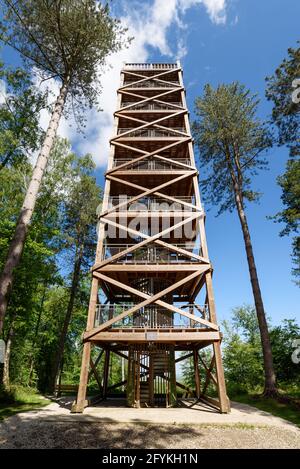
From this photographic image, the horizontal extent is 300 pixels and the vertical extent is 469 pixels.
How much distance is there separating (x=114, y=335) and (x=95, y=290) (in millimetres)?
1992

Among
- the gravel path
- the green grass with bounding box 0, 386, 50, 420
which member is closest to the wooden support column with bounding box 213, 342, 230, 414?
the gravel path

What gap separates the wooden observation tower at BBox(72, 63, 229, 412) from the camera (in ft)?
30.7

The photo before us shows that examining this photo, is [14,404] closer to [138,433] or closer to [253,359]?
[138,433]

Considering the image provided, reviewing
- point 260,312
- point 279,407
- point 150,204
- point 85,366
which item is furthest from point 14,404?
point 260,312

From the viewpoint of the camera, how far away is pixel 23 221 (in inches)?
277

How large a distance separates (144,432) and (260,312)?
27.1ft

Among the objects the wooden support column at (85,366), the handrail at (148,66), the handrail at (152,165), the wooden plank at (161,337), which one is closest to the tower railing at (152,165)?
the handrail at (152,165)

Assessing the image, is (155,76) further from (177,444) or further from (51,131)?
(177,444)

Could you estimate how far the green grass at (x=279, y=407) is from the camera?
804cm

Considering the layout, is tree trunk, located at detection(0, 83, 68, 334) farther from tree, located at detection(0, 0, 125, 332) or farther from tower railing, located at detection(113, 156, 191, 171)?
tower railing, located at detection(113, 156, 191, 171)

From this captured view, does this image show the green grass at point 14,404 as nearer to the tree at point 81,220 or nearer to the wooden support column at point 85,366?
the wooden support column at point 85,366

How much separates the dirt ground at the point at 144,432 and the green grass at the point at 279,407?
0.82 m

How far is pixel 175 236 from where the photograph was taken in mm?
13672

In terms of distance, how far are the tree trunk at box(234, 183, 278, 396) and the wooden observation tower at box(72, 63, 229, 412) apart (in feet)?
8.66
